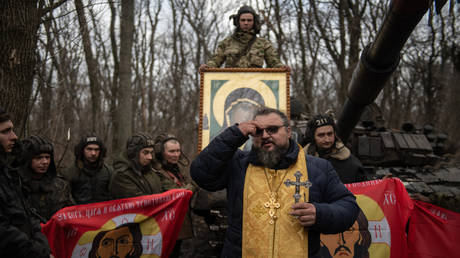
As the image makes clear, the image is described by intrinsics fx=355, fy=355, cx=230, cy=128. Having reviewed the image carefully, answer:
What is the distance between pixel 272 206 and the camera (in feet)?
7.97

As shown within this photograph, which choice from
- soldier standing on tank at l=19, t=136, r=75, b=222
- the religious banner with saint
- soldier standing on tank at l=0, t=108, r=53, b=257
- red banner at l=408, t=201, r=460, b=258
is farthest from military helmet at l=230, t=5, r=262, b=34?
soldier standing on tank at l=0, t=108, r=53, b=257

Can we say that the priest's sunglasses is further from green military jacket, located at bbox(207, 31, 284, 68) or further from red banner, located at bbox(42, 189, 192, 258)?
green military jacket, located at bbox(207, 31, 284, 68)

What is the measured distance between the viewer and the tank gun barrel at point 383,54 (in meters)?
3.41

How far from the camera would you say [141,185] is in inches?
172

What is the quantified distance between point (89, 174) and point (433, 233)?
13.2ft

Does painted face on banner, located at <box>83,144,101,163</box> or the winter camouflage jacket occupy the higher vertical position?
painted face on banner, located at <box>83,144,101,163</box>

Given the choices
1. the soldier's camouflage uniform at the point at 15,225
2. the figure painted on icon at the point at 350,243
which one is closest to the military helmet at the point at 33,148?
the soldier's camouflage uniform at the point at 15,225

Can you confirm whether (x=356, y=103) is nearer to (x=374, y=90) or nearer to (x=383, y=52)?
(x=374, y=90)

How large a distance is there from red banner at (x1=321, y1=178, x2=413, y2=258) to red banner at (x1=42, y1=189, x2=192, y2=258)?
1.76 m

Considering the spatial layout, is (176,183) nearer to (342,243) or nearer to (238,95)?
(238,95)

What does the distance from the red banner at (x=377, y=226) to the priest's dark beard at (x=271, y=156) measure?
1.85 metres

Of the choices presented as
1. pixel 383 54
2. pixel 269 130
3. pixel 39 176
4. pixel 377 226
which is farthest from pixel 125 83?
pixel 269 130

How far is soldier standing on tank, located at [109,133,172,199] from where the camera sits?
424cm

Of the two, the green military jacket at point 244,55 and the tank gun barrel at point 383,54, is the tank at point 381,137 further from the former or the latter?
the green military jacket at point 244,55
